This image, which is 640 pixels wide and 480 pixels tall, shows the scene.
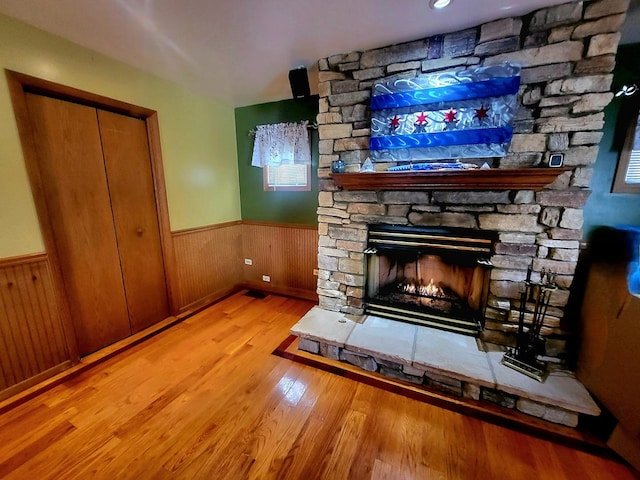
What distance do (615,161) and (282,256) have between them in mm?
3148

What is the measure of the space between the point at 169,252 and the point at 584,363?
3.46 meters

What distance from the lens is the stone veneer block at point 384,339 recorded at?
180cm

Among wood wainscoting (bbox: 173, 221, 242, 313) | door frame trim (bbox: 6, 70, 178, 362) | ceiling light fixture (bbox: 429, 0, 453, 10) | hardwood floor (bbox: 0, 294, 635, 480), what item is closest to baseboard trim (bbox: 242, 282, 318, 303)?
wood wainscoting (bbox: 173, 221, 242, 313)

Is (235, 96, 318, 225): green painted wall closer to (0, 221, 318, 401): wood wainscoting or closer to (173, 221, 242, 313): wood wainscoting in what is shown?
(0, 221, 318, 401): wood wainscoting

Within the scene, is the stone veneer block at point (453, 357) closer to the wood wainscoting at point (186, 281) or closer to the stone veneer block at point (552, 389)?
the stone veneer block at point (552, 389)

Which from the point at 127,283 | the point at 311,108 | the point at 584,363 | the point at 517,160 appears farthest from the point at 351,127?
the point at 127,283

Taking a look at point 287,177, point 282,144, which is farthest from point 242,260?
point 282,144

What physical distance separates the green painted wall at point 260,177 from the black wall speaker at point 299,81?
47 cm

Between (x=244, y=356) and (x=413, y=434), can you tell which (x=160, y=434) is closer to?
(x=244, y=356)

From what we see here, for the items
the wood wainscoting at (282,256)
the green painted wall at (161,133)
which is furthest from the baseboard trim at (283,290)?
the green painted wall at (161,133)

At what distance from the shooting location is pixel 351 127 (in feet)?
6.73

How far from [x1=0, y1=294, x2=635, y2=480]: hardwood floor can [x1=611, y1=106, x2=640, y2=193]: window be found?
1829 millimetres

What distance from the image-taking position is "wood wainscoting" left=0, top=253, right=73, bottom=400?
1.61 m

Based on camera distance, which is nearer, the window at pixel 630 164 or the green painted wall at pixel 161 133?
the green painted wall at pixel 161 133
